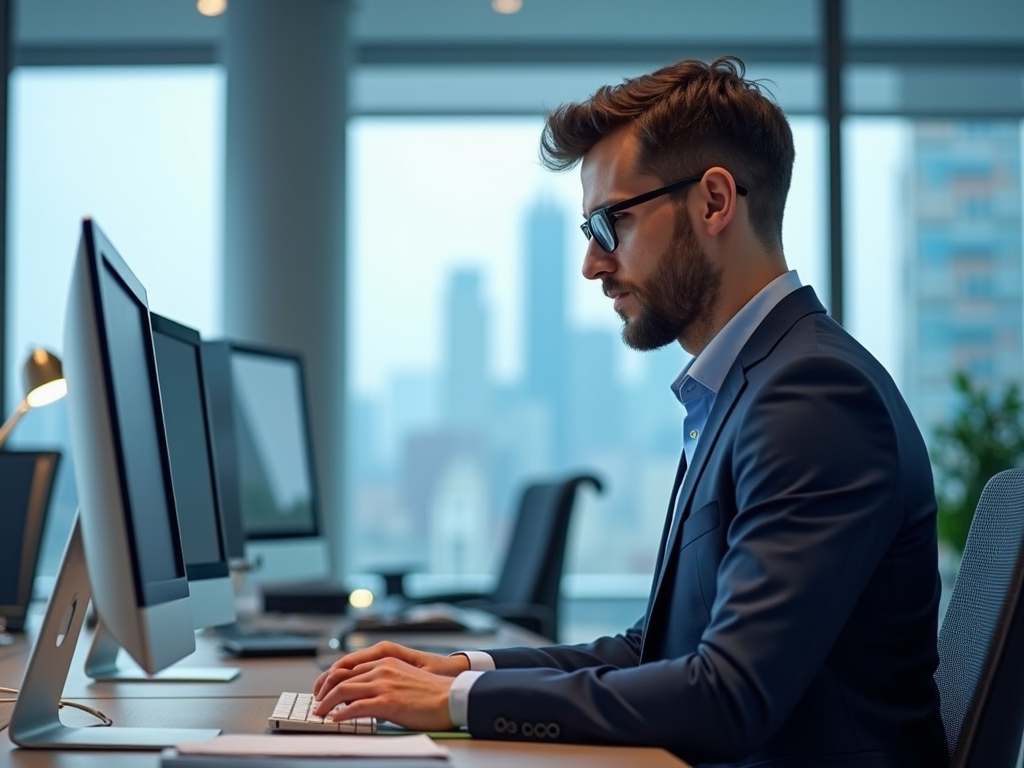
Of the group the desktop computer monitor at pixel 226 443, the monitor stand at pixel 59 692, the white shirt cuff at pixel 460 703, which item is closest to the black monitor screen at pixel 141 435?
the monitor stand at pixel 59 692

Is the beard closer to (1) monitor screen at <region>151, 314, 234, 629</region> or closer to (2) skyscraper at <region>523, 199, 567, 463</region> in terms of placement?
(1) monitor screen at <region>151, 314, 234, 629</region>

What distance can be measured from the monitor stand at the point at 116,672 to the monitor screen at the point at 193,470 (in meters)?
0.17

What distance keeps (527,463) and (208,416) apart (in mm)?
4043

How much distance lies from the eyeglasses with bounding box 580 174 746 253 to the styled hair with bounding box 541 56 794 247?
0.05 ft

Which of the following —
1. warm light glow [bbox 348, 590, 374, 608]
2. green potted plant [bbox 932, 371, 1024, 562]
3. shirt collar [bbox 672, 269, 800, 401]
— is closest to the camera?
shirt collar [bbox 672, 269, 800, 401]

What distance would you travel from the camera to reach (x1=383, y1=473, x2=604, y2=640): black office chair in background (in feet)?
11.7

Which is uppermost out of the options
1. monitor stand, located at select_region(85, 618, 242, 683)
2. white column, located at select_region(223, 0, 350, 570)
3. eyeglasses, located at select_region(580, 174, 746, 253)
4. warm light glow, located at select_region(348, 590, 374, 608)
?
white column, located at select_region(223, 0, 350, 570)

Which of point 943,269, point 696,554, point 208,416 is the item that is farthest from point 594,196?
point 943,269

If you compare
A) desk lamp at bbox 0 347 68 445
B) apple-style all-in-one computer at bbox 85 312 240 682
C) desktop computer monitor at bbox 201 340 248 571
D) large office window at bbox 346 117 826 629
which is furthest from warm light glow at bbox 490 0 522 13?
apple-style all-in-one computer at bbox 85 312 240 682

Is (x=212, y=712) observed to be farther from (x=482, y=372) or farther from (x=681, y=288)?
(x=482, y=372)

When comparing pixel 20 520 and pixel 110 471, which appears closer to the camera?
pixel 110 471

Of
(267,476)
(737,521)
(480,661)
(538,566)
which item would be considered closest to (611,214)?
(737,521)

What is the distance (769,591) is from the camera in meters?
1.23

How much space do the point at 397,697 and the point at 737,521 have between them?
1.36ft
